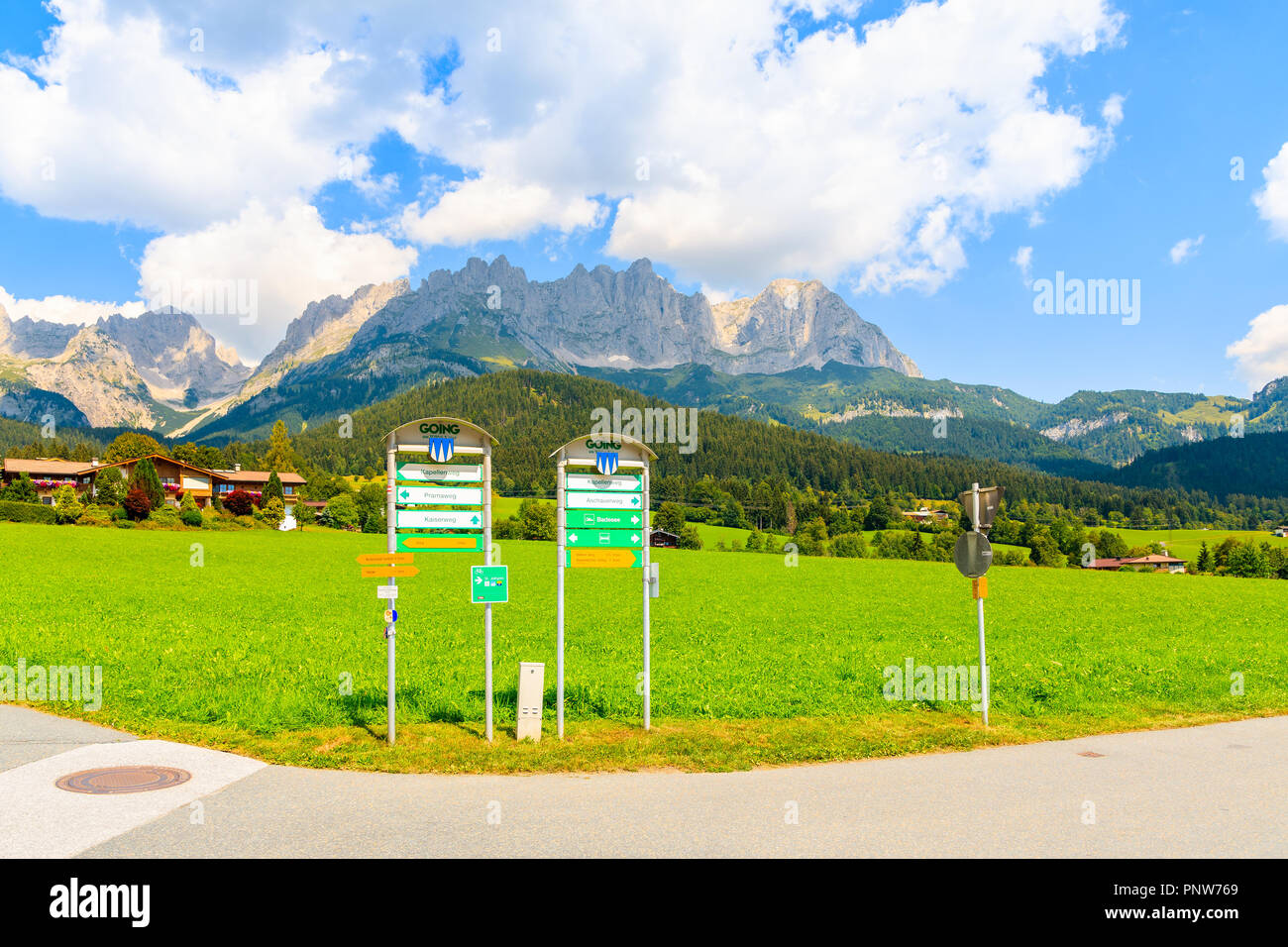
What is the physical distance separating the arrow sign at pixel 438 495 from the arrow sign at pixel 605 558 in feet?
6.30

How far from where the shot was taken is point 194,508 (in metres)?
89.2

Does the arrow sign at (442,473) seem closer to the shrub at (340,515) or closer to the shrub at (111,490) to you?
the shrub at (111,490)

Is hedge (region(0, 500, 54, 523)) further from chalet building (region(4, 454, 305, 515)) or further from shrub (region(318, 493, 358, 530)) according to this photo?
shrub (region(318, 493, 358, 530))

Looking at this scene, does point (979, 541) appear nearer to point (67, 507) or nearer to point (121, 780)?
point (121, 780)

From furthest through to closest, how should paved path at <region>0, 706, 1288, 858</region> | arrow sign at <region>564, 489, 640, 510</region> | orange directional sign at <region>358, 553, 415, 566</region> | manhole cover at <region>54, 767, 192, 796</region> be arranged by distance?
arrow sign at <region>564, 489, 640, 510</region>
orange directional sign at <region>358, 553, 415, 566</region>
manhole cover at <region>54, 767, 192, 796</region>
paved path at <region>0, 706, 1288, 858</region>

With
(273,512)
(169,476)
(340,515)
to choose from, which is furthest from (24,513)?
(169,476)

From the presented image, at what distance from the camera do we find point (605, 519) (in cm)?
1317

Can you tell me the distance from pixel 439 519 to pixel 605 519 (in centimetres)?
284

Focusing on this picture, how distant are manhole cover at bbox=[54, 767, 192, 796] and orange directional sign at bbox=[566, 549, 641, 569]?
6357 mm

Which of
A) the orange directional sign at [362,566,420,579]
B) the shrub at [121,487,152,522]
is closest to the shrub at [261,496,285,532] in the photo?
the shrub at [121,487,152,522]

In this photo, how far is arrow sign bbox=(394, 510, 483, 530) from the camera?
Answer: 482 inches

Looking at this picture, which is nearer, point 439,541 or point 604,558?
point 439,541
